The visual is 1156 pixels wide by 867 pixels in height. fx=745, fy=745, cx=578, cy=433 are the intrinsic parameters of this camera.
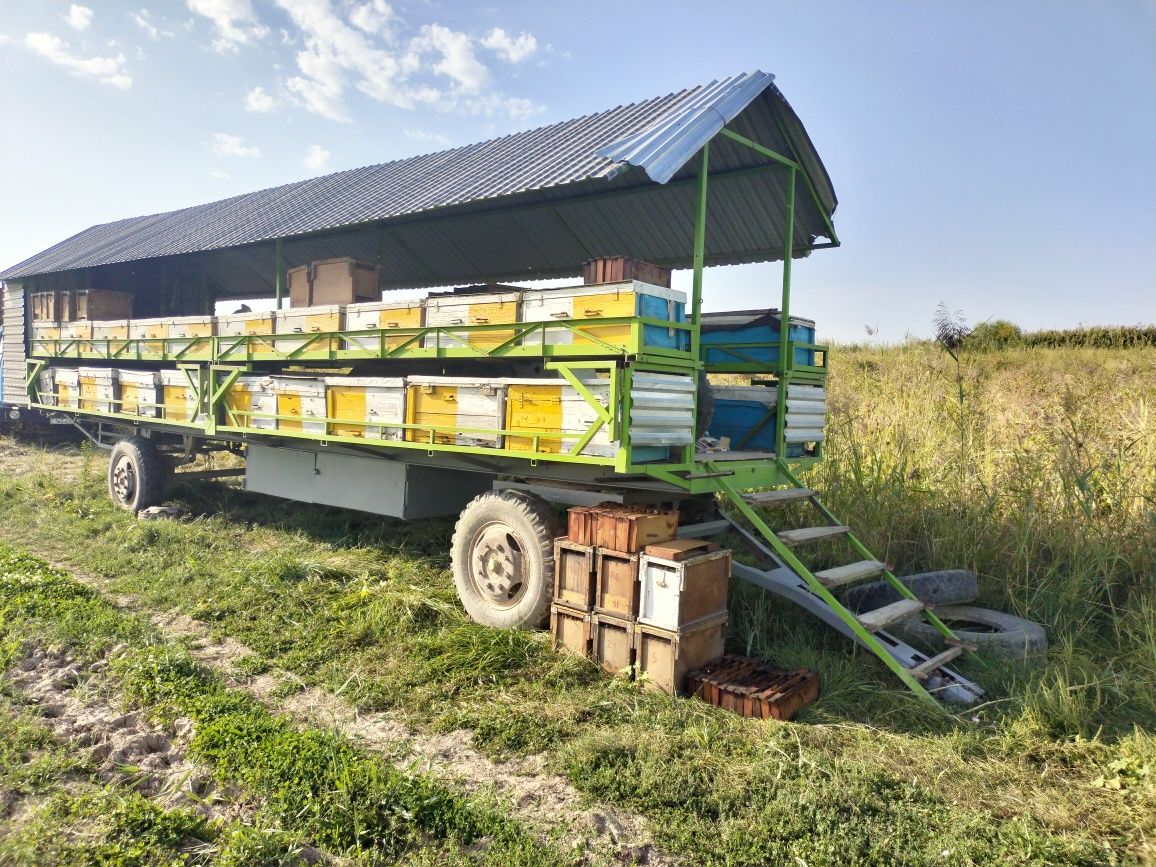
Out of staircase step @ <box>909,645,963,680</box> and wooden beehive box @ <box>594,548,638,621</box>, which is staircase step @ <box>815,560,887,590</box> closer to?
staircase step @ <box>909,645,963,680</box>

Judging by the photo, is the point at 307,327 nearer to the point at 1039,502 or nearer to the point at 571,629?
the point at 571,629

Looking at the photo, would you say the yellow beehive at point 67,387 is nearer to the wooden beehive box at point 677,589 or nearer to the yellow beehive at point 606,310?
the yellow beehive at point 606,310

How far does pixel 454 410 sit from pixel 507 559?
1.29m

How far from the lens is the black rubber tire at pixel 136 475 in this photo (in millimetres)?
10078

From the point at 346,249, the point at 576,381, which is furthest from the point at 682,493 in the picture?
the point at 346,249

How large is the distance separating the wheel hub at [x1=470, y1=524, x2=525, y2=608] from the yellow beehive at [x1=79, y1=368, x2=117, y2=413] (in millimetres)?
7306

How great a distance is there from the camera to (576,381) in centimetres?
514

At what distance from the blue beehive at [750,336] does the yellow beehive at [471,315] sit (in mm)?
2244

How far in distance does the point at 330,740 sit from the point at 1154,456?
25.7ft

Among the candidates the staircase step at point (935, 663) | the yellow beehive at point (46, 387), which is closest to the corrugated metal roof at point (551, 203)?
the yellow beehive at point (46, 387)

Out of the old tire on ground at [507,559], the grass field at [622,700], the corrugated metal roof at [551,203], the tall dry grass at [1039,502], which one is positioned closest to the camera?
the grass field at [622,700]

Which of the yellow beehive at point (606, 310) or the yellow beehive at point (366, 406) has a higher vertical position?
the yellow beehive at point (606, 310)

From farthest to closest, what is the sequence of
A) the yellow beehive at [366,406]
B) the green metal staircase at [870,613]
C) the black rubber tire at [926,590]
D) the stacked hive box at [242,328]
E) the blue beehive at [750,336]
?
the stacked hive box at [242,328] → the blue beehive at [750,336] → the yellow beehive at [366,406] → the black rubber tire at [926,590] → the green metal staircase at [870,613]

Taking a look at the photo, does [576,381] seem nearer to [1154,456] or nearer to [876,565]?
[876,565]
